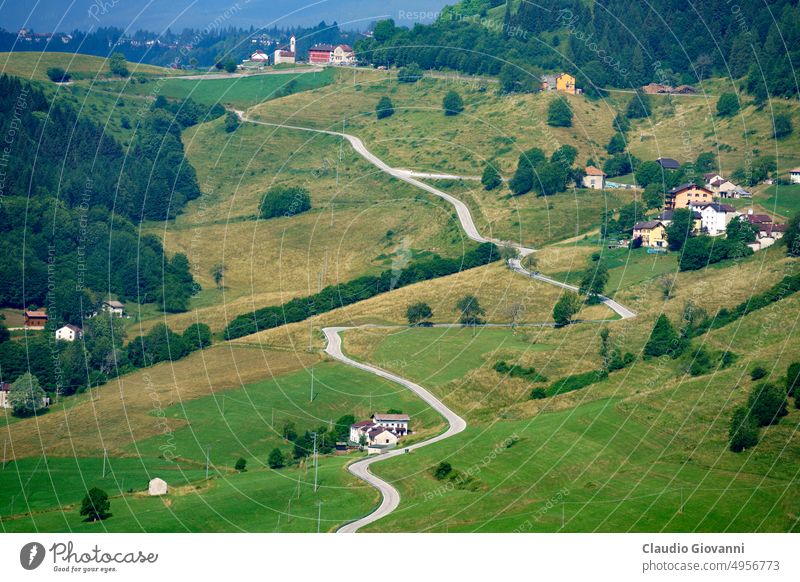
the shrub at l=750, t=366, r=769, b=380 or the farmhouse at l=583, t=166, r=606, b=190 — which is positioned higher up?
the farmhouse at l=583, t=166, r=606, b=190

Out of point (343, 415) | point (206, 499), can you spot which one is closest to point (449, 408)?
point (343, 415)

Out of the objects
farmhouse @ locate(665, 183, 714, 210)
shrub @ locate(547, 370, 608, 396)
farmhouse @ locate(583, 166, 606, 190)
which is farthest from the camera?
farmhouse @ locate(583, 166, 606, 190)

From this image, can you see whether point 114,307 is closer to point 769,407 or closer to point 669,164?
point 669,164

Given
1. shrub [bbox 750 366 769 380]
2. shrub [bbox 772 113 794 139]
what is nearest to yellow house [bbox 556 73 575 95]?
shrub [bbox 772 113 794 139]

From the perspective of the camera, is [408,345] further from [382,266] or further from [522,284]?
[382,266]

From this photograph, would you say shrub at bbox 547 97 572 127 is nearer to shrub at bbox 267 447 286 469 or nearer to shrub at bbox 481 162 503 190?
shrub at bbox 481 162 503 190

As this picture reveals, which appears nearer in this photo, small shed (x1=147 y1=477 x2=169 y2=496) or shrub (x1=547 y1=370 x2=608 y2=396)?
small shed (x1=147 y1=477 x2=169 y2=496)
